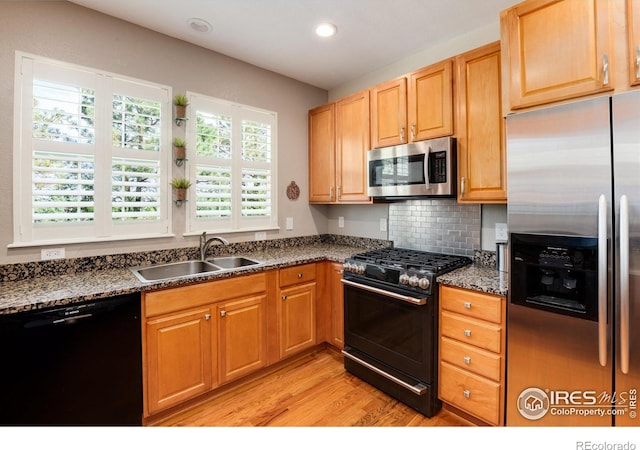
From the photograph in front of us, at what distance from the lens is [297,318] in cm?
269

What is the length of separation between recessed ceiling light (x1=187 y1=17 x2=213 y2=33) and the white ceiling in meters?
0.04


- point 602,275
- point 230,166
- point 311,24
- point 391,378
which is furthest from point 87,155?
point 602,275

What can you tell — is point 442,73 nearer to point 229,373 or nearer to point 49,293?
point 229,373

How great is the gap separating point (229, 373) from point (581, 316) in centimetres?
215

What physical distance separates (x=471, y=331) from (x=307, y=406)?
120 cm

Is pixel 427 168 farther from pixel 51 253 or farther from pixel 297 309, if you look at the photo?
pixel 51 253

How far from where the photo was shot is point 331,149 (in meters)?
3.22

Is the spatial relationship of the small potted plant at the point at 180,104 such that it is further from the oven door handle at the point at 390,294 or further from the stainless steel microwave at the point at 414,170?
the oven door handle at the point at 390,294

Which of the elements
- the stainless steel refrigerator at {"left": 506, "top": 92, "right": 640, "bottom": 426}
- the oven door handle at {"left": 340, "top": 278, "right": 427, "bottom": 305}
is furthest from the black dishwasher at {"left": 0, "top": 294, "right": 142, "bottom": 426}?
the stainless steel refrigerator at {"left": 506, "top": 92, "right": 640, "bottom": 426}

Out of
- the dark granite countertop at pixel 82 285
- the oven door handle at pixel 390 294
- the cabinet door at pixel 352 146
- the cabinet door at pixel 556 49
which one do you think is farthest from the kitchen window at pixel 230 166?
the cabinet door at pixel 556 49

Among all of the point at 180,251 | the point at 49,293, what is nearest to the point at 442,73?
the point at 180,251

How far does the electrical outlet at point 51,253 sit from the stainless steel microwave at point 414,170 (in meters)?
2.32

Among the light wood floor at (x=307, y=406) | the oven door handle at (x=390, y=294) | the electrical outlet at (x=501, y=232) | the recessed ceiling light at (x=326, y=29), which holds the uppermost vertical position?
the recessed ceiling light at (x=326, y=29)

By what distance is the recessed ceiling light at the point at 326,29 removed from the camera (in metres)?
2.34
